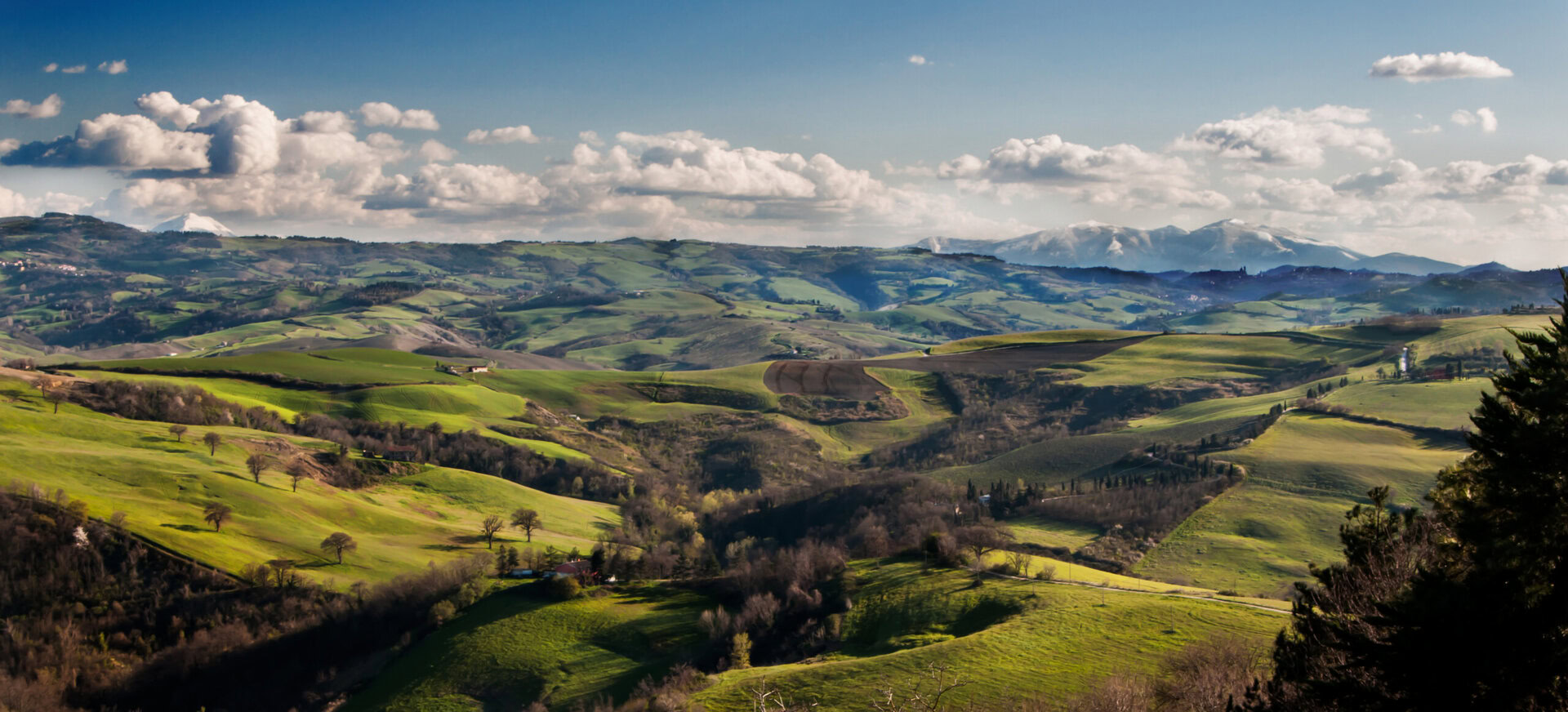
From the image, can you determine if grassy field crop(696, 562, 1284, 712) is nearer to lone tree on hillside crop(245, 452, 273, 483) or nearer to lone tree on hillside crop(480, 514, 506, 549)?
lone tree on hillside crop(480, 514, 506, 549)

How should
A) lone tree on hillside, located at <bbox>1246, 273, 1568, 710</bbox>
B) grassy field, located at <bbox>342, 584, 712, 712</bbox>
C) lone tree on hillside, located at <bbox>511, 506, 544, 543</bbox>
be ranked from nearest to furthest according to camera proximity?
lone tree on hillside, located at <bbox>1246, 273, 1568, 710</bbox> → grassy field, located at <bbox>342, 584, 712, 712</bbox> → lone tree on hillside, located at <bbox>511, 506, 544, 543</bbox>

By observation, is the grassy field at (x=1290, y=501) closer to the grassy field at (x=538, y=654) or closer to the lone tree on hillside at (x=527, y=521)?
the grassy field at (x=538, y=654)

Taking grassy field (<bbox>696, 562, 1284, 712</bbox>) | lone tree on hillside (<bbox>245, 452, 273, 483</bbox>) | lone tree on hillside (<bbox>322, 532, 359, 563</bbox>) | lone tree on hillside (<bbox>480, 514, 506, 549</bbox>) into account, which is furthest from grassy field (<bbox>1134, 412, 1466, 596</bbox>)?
lone tree on hillside (<bbox>245, 452, 273, 483</bbox>)

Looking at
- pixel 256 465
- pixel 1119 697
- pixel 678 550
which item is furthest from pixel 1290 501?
pixel 256 465

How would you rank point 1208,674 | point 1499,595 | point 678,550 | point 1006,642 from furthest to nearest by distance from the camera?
1. point 678,550
2. point 1006,642
3. point 1208,674
4. point 1499,595

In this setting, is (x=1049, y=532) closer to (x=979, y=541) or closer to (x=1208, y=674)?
(x=979, y=541)

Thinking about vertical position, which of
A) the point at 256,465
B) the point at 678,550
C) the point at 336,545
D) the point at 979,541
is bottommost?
the point at 678,550

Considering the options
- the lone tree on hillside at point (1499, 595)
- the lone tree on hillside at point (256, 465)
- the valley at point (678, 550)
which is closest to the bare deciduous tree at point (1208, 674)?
the valley at point (678, 550)
